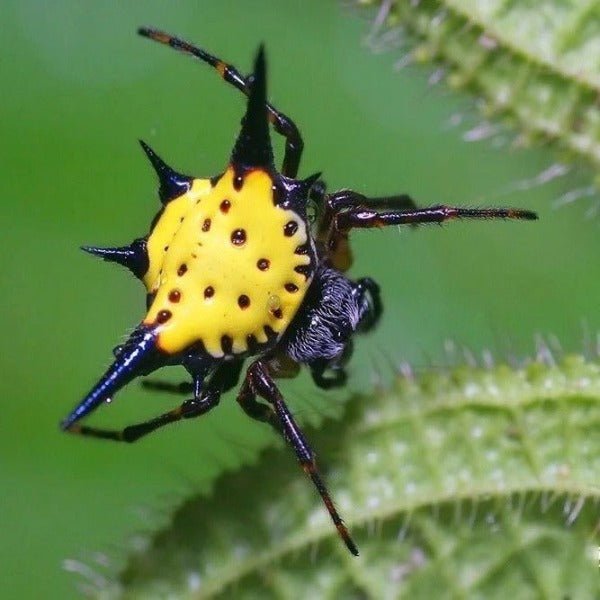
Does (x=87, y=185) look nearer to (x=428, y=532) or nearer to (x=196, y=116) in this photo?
(x=196, y=116)

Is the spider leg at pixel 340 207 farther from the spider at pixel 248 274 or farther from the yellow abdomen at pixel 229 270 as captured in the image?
the yellow abdomen at pixel 229 270

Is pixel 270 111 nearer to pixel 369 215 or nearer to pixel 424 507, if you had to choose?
pixel 369 215

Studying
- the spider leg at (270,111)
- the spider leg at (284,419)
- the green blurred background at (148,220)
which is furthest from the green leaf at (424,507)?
the green blurred background at (148,220)

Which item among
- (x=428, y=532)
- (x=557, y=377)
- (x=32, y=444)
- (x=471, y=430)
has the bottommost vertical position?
(x=32, y=444)

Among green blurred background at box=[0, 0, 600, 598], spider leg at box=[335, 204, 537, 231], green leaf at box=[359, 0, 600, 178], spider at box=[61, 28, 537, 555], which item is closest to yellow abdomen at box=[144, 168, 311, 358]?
spider at box=[61, 28, 537, 555]

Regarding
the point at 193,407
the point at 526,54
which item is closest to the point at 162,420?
the point at 193,407

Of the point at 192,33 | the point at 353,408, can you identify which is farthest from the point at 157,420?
the point at 192,33

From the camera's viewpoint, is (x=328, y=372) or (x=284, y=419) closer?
(x=284, y=419)
